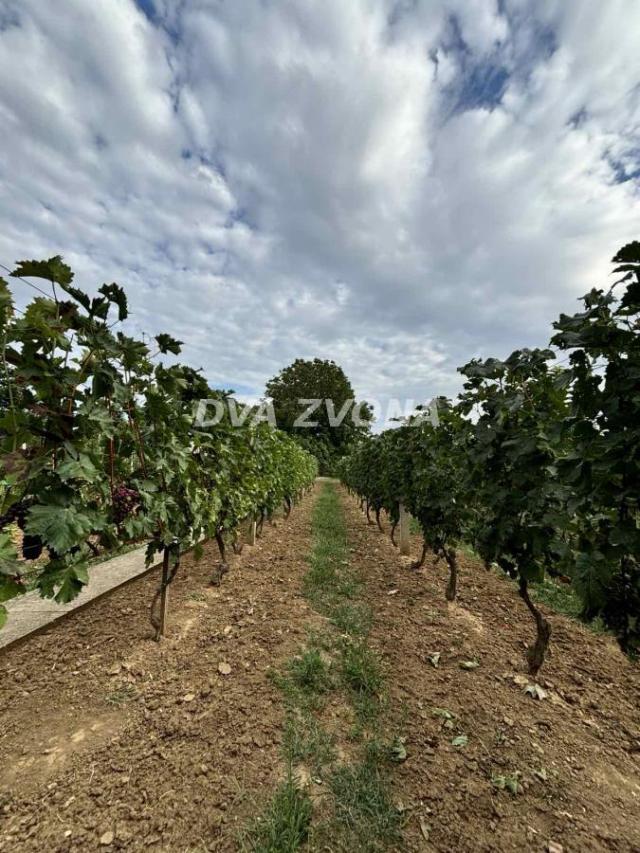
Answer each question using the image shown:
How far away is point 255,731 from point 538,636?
7.96 feet

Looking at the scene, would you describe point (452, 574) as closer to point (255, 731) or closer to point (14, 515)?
point (255, 731)

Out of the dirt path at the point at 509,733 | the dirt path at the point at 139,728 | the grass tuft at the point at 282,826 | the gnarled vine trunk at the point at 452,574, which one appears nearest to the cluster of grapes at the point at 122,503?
the dirt path at the point at 139,728

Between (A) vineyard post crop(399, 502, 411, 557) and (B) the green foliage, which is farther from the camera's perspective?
(A) vineyard post crop(399, 502, 411, 557)

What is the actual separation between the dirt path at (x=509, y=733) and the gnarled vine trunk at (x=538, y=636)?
15 centimetres

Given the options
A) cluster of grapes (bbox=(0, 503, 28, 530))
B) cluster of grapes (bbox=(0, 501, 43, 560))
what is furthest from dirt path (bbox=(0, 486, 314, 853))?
cluster of grapes (bbox=(0, 503, 28, 530))

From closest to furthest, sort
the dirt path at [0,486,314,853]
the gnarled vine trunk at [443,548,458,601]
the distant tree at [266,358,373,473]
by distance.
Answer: the dirt path at [0,486,314,853]
the gnarled vine trunk at [443,548,458,601]
the distant tree at [266,358,373,473]

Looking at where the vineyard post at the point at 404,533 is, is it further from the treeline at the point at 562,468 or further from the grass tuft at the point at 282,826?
the grass tuft at the point at 282,826

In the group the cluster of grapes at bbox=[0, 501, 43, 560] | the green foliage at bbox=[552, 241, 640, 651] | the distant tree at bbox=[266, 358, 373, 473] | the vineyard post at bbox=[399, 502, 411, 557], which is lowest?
the vineyard post at bbox=[399, 502, 411, 557]

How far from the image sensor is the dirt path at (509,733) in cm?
193

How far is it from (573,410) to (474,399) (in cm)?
130

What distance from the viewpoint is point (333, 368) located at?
44.8 metres

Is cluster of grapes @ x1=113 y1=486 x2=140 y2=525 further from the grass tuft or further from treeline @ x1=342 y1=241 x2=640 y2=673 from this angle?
treeline @ x1=342 y1=241 x2=640 y2=673

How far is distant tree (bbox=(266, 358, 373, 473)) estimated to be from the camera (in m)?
40.1

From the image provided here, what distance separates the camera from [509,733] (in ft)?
8.51
